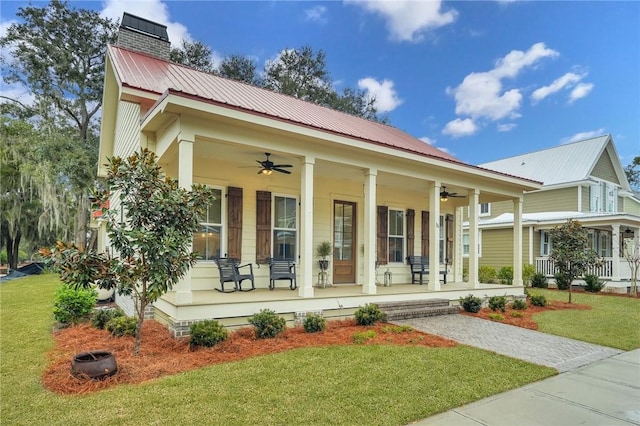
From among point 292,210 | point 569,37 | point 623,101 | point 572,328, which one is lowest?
point 572,328

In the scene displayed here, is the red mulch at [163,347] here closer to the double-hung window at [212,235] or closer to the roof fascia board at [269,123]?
the double-hung window at [212,235]

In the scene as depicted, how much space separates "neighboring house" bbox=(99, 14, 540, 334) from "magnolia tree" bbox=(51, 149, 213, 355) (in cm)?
80

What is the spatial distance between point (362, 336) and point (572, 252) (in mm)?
8417

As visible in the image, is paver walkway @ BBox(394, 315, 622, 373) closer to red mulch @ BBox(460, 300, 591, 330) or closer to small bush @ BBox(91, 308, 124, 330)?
red mulch @ BBox(460, 300, 591, 330)

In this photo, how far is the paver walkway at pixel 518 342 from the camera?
5.00 meters

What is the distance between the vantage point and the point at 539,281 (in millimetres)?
15141

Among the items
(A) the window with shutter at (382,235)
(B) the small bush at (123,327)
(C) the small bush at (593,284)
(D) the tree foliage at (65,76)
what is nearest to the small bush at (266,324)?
(B) the small bush at (123,327)

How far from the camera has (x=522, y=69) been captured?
62.6 feet

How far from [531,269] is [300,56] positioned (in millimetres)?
18118

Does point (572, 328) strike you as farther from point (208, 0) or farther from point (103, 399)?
point (208, 0)

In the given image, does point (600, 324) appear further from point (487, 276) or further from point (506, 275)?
point (487, 276)

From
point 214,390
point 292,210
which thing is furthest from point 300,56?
point 214,390

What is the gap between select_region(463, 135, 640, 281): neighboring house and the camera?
1609 cm

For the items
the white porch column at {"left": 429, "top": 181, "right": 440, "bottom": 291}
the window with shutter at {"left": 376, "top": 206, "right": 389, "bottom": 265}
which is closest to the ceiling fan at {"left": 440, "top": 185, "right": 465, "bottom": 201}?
the window with shutter at {"left": 376, "top": 206, "right": 389, "bottom": 265}
